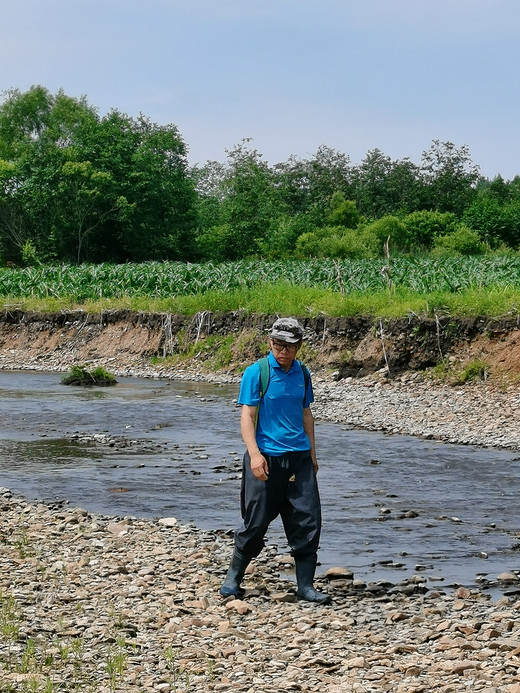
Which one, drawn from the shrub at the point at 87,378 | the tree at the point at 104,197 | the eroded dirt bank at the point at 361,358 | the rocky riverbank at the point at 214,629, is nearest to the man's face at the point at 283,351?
the rocky riverbank at the point at 214,629

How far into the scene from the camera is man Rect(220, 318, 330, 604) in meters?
8.10

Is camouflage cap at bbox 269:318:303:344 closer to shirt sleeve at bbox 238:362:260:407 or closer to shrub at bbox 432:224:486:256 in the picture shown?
shirt sleeve at bbox 238:362:260:407

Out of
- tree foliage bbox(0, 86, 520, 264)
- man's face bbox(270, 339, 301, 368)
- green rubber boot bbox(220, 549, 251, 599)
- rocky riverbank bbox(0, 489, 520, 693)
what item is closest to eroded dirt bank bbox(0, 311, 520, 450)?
rocky riverbank bbox(0, 489, 520, 693)

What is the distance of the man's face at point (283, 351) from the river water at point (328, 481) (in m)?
2.33

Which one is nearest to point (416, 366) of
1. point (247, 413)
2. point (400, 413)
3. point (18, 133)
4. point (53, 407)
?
point (400, 413)

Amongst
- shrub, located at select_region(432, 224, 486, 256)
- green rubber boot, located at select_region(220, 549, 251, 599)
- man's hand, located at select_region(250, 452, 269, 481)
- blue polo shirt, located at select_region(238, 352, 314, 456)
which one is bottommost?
green rubber boot, located at select_region(220, 549, 251, 599)

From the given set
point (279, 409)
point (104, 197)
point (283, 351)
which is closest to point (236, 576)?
point (279, 409)

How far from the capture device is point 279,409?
26.8 ft

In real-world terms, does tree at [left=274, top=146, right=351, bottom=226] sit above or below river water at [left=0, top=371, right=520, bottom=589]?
above

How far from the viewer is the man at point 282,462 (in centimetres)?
810

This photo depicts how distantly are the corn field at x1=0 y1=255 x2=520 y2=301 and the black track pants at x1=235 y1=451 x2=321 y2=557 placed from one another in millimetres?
19565

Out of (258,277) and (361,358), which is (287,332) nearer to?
(361,358)

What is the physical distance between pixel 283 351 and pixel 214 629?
2.15m

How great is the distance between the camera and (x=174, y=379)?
102ft
